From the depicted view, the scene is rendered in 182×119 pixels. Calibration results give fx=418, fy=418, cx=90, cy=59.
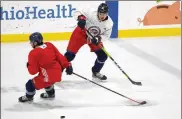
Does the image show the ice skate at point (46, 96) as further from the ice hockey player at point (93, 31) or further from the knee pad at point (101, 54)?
the knee pad at point (101, 54)

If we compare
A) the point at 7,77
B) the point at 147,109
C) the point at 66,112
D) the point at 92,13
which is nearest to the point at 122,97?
the point at 147,109

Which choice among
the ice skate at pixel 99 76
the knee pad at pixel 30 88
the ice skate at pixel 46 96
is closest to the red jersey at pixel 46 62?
the knee pad at pixel 30 88

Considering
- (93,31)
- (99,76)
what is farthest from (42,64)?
(99,76)

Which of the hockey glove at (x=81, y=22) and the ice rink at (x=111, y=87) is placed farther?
the hockey glove at (x=81, y=22)

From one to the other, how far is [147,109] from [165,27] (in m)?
2.40

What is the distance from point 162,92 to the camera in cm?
369

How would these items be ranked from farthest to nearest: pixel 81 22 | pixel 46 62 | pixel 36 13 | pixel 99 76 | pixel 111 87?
pixel 36 13 → pixel 99 76 → pixel 111 87 → pixel 81 22 → pixel 46 62

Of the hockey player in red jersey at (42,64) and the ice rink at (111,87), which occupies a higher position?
the hockey player in red jersey at (42,64)

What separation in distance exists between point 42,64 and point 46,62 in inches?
1.4

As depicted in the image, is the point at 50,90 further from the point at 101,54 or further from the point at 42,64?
the point at 101,54

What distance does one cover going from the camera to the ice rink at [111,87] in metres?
3.24

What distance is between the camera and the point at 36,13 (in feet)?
17.0

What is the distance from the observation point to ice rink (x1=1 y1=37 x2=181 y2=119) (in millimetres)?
3244

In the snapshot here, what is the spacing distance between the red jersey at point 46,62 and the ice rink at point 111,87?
272mm
